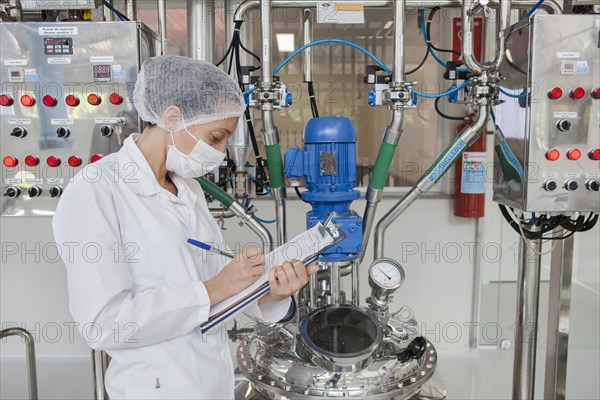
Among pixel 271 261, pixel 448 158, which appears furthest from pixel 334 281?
pixel 448 158

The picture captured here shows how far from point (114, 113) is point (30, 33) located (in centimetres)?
34

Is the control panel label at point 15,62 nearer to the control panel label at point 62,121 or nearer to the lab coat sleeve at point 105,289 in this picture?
the control panel label at point 62,121

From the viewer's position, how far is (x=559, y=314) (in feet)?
6.06

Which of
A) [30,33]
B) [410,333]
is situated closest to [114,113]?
[30,33]

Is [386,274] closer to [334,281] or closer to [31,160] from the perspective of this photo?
[334,281]

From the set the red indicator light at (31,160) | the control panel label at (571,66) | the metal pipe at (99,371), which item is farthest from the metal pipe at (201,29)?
→ the control panel label at (571,66)

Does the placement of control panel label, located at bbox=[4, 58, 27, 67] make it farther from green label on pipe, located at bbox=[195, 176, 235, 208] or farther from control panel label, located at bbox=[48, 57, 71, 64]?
green label on pipe, located at bbox=[195, 176, 235, 208]

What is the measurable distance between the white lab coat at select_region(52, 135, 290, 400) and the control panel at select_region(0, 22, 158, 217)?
1.60ft

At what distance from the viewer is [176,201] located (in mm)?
1105

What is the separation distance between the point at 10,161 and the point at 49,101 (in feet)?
0.76

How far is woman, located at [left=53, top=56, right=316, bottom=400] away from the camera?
92 cm

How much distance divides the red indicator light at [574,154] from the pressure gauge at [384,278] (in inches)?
24.4

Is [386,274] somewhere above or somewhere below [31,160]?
below

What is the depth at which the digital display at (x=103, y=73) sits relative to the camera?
1.47 meters
